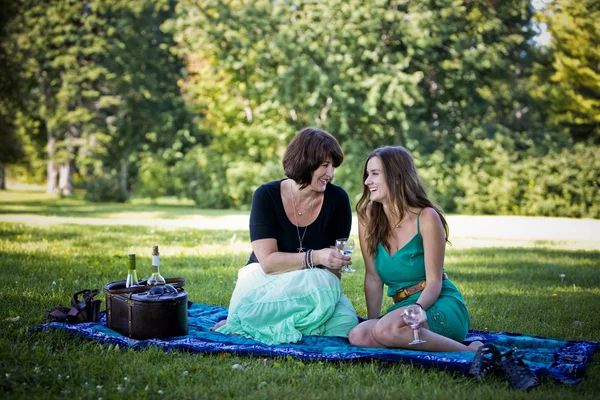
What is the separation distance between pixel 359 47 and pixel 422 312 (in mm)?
21367

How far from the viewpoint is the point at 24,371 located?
3.77 meters

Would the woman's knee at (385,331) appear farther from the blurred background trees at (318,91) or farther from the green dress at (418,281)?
the blurred background trees at (318,91)

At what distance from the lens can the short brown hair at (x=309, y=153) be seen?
15.8 feet

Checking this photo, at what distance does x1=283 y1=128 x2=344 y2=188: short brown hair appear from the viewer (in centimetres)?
481

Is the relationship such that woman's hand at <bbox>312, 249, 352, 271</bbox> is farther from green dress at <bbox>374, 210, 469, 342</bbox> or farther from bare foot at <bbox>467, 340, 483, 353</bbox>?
bare foot at <bbox>467, 340, 483, 353</bbox>

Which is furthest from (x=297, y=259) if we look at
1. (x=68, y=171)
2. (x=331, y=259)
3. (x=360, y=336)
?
(x=68, y=171)

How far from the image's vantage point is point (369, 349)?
4.41m

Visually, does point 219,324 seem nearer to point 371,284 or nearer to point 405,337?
point 371,284

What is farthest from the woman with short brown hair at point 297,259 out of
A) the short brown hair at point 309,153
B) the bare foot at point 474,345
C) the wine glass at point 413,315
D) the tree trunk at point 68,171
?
the tree trunk at point 68,171

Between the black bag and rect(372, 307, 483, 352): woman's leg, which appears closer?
rect(372, 307, 483, 352): woman's leg

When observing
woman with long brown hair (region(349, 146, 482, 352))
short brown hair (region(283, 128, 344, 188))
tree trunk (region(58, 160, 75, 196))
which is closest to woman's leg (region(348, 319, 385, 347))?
woman with long brown hair (region(349, 146, 482, 352))

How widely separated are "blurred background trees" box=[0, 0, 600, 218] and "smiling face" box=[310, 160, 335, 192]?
17.6 m

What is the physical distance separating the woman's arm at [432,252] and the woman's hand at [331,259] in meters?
0.61

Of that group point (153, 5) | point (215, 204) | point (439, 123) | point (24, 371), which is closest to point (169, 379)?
point (24, 371)
